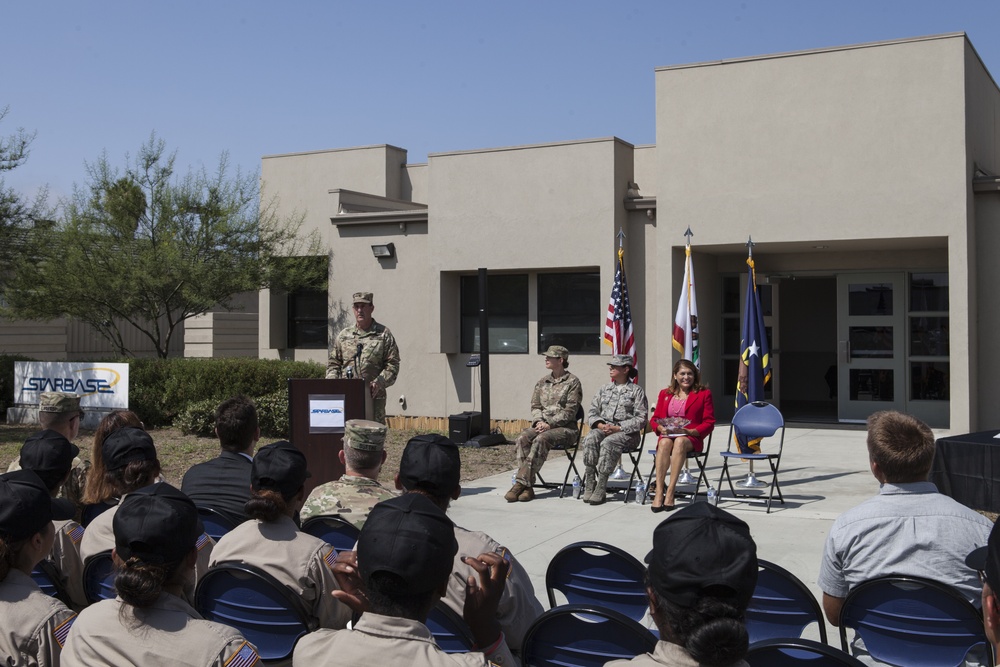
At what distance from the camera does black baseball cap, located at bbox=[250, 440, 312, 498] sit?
12.8 ft

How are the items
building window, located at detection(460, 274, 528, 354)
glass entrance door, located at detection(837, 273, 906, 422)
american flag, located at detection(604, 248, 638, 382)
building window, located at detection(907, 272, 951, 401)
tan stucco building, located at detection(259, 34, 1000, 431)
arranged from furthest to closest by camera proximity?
building window, located at detection(460, 274, 528, 354) → glass entrance door, located at detection(837, 273, 906, 422) → building window, located at detection(907, 272, 951, 401) → tan stucco building, located at detection(259, 34, 1000, 431) → american flag, located at detection(604, 248, 638, 382)

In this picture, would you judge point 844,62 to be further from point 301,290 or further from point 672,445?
point 301,290

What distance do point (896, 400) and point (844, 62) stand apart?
5172 millimetres

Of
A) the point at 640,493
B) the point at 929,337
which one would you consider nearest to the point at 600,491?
the point at 640,493

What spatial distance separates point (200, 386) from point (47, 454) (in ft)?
35.0

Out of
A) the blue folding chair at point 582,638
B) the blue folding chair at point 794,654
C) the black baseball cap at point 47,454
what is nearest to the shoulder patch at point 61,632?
the blue folding chair at point 582,638

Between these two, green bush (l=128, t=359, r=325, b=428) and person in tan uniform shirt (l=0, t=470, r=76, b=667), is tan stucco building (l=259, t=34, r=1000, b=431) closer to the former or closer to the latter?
green bush (l=128, t=359, r=325, b=428)

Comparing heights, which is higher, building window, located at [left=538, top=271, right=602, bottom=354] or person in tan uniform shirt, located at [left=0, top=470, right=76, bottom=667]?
building window, located at [left=538, top=271, right=602, bottom=354]

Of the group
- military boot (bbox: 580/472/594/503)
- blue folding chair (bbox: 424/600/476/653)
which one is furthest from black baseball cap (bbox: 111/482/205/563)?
military boot (bbox: 580/472/594/503)

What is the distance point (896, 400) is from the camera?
15.2 meters

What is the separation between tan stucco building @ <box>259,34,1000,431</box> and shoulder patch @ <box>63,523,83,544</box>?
11.7 m

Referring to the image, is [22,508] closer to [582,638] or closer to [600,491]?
[582,638]

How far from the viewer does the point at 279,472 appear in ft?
12.8

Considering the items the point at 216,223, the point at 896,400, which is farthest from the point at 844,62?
the point at 216,223
